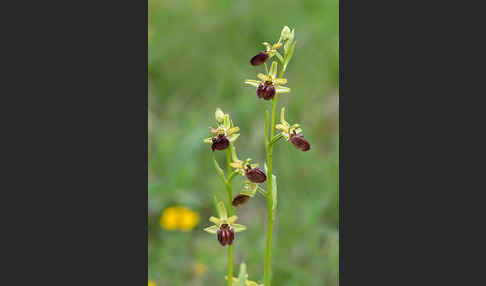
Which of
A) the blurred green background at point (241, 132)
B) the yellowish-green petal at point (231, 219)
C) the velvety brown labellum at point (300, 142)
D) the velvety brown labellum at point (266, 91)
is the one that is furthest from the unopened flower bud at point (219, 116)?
the blurred green background at point (241, 132)

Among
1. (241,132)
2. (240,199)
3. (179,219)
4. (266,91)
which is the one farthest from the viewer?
(241,132)

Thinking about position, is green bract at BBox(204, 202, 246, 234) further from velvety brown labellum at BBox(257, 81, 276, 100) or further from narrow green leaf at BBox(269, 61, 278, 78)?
narrow green leaf at BBox(269, 61, 278, 78)

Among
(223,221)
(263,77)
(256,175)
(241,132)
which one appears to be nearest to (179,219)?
(241,132)

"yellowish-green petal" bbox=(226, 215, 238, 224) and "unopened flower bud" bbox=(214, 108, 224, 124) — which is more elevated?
"unopened flower bud" bbox=(214, 108, 224, 124)

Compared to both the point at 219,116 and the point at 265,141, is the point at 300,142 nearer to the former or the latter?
the point at 265,141

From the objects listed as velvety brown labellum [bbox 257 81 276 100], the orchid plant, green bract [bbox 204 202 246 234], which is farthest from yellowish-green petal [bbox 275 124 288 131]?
green bract [bbox 204 202 246 234]

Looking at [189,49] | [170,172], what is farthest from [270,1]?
[170,172]

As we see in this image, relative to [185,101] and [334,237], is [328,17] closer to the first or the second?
[185,101]

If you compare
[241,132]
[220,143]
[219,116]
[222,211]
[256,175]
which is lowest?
[222,211]
